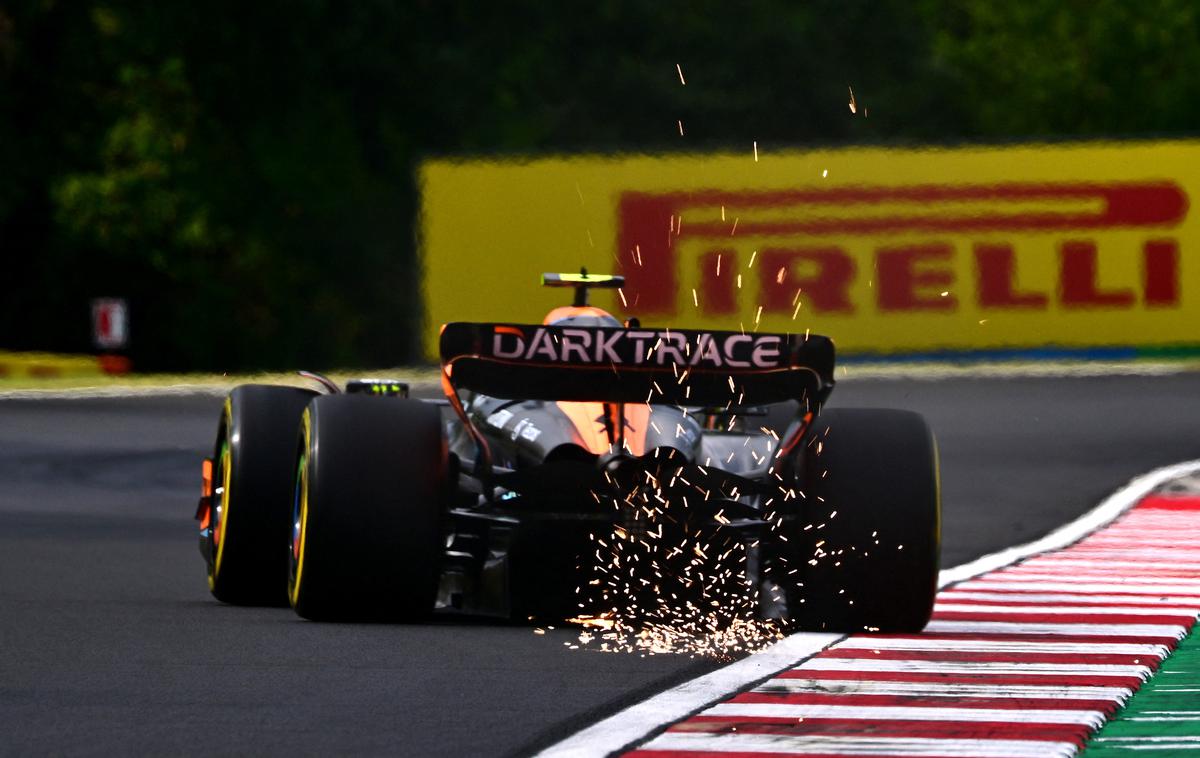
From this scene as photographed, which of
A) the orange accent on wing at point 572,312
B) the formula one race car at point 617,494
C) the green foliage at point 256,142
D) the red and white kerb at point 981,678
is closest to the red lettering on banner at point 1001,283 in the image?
the green foliage at point 256,142

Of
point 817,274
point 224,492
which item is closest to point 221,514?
point 224,492

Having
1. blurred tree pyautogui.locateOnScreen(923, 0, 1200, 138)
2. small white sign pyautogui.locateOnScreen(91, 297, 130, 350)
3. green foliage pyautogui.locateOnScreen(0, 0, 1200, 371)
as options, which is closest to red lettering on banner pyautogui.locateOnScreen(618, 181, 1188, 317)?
green foliage pyautogui.locateOnScreen(0, 0, 1200, 371)

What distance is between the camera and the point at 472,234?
116 ft

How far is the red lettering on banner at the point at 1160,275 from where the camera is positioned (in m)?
33.6

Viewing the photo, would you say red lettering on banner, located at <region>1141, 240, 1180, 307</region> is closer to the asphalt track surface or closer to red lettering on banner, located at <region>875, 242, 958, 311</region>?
red lettering on banner, located at <region>875, 242, 958, 311</region>

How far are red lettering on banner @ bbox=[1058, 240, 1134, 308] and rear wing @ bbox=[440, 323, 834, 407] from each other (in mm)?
24810

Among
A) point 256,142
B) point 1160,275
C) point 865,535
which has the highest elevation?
point 256,142

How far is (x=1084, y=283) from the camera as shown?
33.6m

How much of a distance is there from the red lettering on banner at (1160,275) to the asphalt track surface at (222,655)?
14.7 meters

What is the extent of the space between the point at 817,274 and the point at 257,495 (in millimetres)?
24546

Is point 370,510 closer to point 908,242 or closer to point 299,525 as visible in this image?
point 299,525

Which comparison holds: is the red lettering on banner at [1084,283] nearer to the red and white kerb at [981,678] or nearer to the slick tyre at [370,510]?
the red and white kerb at [981,678]

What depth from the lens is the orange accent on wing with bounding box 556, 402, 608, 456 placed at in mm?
9250

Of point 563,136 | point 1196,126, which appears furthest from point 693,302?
point 1196,126
